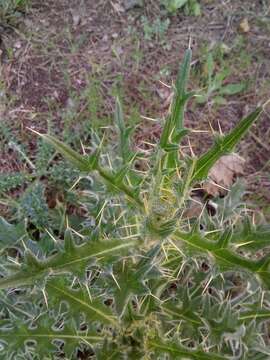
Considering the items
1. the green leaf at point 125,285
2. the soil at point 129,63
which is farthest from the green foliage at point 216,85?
the green leaf at point 125,285

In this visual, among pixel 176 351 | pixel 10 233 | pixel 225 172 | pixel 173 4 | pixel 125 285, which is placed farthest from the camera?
pixel 173 4

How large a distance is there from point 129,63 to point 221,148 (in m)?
1.67

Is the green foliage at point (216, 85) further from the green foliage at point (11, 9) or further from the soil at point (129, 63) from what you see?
the green foliage at point (11, 9)

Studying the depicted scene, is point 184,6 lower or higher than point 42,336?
higher

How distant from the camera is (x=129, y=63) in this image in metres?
2.98

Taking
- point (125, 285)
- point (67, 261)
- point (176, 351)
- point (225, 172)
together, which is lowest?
point (225, 172)

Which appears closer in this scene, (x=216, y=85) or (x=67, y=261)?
(x=67, y=261)

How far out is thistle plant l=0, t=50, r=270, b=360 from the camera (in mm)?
1372

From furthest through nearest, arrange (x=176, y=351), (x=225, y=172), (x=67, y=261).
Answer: (x=225, y=172) → (x=176, y=351) → (x=67, y=261)

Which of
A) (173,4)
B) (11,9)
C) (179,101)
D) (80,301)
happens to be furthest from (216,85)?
(80,301)

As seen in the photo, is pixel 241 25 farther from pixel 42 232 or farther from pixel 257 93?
pixel 42 232

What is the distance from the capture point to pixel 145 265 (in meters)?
1.42

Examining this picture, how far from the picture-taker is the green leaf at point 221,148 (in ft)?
4.51

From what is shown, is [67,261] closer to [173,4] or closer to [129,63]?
[129,63]
